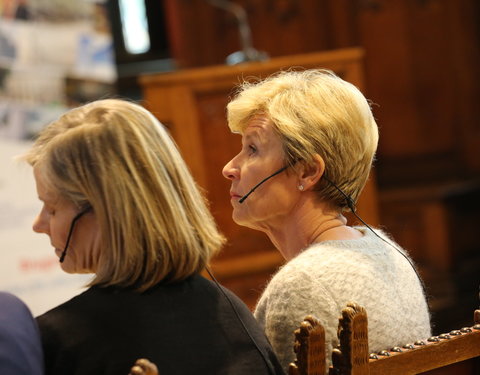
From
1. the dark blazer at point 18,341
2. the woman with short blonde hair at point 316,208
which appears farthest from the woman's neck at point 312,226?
the dark blazer at point 18,341

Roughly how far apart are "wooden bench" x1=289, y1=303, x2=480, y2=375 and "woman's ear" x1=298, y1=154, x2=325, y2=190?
0.50 meters

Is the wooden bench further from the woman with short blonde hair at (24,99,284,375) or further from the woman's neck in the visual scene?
the woman's neck

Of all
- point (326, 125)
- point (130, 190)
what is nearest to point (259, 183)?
point (326, 125)

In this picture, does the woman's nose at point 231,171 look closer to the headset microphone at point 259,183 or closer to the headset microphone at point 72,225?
the headset microphone at point 259,183

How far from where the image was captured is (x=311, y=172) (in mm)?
2055

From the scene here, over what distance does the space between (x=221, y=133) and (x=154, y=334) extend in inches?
121

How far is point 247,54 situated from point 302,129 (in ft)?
9.66

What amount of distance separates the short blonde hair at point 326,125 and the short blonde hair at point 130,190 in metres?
0.38

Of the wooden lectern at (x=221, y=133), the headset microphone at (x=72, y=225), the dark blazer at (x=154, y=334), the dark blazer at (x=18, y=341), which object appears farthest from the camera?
the wooden lectern at (x=221, y=133)

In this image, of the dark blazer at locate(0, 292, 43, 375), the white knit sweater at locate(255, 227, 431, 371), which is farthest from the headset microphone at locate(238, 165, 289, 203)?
the dark blazer at locate(0, 292, 43, 375)

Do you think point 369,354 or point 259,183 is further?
point 259,183

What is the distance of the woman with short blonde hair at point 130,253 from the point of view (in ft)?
5.10

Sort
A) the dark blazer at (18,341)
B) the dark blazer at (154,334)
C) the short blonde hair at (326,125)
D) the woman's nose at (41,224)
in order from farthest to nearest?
the short blonde hair at (326,125)
the woman's nose at (41,224)
the dark blazer at (154,334)
the dark blazer at (18,341)

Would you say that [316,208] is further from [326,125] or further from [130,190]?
[130,190]
